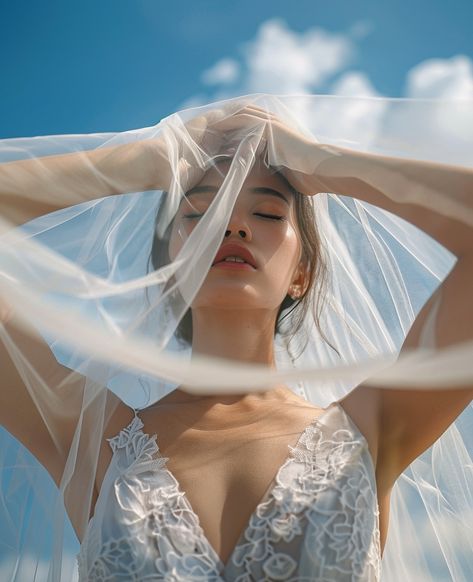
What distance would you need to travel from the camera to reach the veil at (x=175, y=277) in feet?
6.52

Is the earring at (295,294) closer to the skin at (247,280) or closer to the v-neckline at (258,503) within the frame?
the skin at (247,280)

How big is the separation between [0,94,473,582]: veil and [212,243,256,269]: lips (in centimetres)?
13

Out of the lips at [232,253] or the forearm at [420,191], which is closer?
the forearm at [420,191]

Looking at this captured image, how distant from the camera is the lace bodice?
1.83 m

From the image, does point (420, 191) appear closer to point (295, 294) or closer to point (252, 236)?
point (252, 236)

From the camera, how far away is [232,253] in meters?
2.31

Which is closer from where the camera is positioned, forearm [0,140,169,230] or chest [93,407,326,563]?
chest [93,407,326,563]

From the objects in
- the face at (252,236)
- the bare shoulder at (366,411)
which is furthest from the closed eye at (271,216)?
the bare shoulder at (366,411)

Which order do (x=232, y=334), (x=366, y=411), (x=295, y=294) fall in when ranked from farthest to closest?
(x=295, y=294) → (x=232, y=334) → (x=366, y=411)

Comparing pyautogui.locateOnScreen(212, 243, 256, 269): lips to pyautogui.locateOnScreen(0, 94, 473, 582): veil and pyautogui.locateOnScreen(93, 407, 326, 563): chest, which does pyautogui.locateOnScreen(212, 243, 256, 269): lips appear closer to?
pyautogui.locateOnScreen(0, 94, 473, 582): veil

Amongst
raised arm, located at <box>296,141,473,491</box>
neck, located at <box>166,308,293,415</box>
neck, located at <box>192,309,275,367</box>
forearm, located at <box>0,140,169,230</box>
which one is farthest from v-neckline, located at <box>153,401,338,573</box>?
forearm, located at <box>0,140,169,230</box>

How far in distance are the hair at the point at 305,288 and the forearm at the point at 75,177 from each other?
0.20 m

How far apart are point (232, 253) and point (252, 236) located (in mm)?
92

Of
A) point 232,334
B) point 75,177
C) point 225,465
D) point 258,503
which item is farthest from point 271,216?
point 258,503
